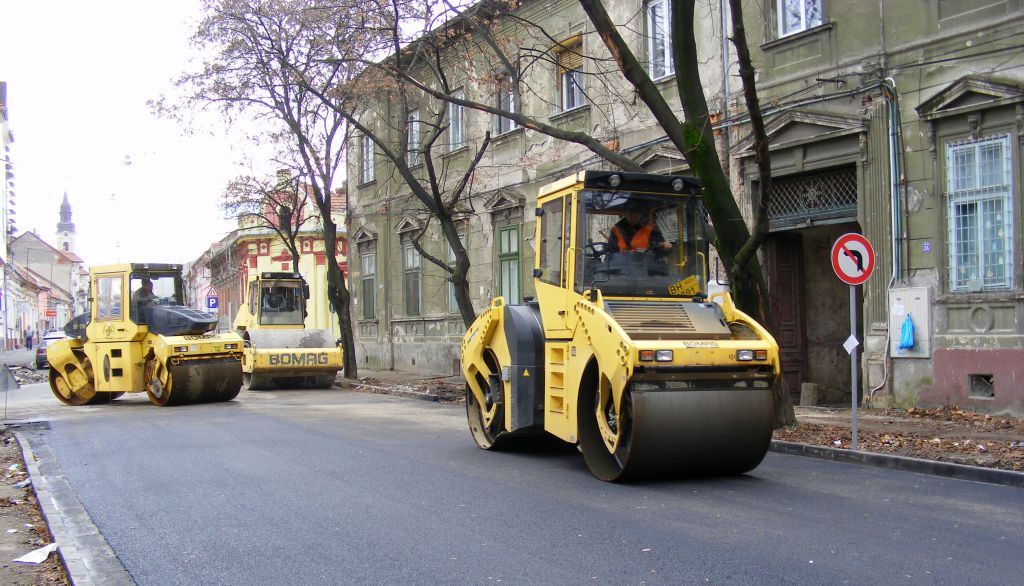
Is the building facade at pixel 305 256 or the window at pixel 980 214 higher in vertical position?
the building facade at pixel 305 256

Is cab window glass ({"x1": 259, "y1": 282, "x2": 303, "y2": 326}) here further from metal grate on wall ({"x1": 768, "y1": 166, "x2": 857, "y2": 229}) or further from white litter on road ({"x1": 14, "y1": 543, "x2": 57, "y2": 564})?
white litter on road ({"x1": 14, "y1": 543, "x2": 57, "y2": 564})

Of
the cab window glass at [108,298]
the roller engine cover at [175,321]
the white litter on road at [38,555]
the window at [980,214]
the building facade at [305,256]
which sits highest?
the building facade at [305,256]

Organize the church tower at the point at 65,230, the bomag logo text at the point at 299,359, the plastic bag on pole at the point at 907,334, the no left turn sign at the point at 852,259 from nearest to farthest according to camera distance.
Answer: the no left turn sign at the point at 852,259
the plastic bag on pole at the point at 907,334
the bomag logo text at the point at 299,359
the church tower at the point at 65,230

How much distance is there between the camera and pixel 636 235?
9.73 m

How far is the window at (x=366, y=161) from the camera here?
106 feet

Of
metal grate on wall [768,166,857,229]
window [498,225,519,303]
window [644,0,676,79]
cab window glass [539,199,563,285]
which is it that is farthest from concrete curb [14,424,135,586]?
window [498,225,519,303]

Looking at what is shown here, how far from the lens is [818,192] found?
53.9 feet

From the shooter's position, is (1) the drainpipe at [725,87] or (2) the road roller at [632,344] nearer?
(2) the road roller at [632,344]

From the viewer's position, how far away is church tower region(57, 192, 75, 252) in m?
164

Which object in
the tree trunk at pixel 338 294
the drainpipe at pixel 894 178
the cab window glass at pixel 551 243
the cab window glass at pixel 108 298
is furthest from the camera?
the tree trunk at pixel 338 294

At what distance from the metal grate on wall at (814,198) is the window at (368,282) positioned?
58.2 feet

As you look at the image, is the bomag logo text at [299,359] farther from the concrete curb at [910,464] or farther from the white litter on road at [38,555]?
the white litter on road at [38,555]

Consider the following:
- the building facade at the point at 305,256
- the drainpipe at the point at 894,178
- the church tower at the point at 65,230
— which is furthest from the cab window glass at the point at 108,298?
the church tower at the point at 65,230

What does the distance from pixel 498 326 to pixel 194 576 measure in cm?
574
